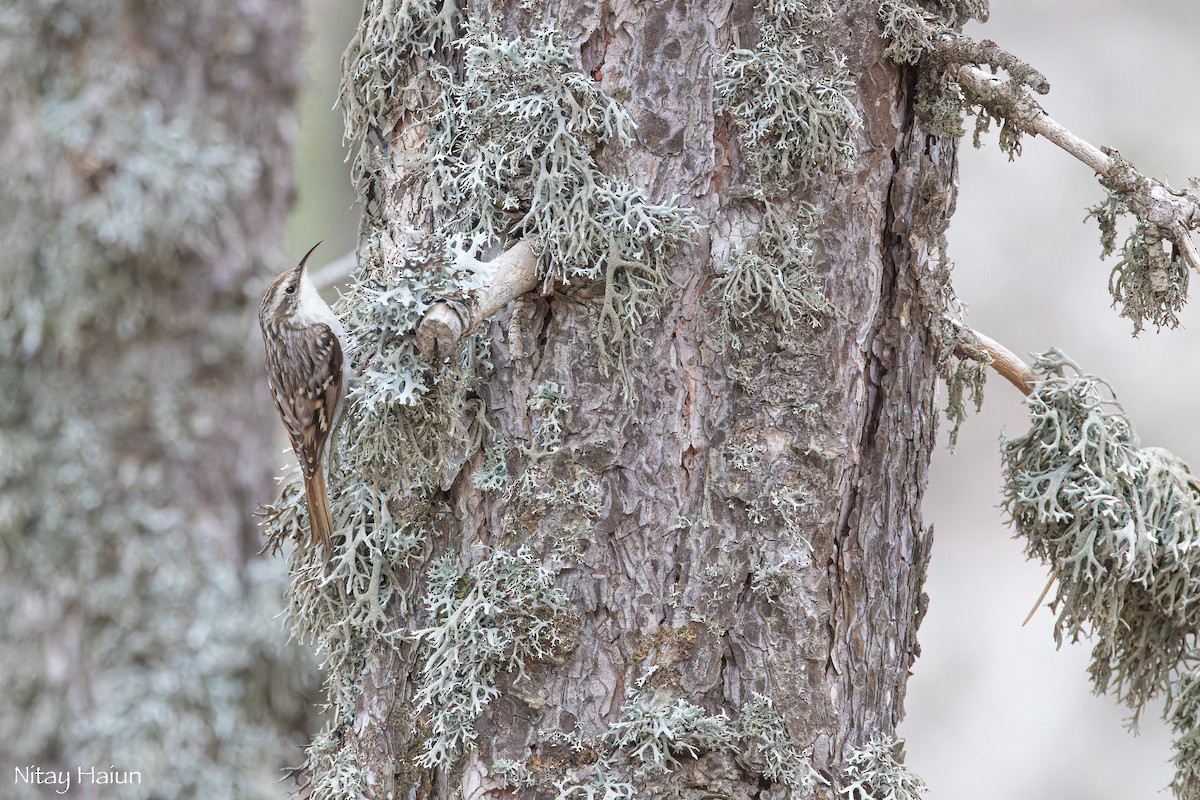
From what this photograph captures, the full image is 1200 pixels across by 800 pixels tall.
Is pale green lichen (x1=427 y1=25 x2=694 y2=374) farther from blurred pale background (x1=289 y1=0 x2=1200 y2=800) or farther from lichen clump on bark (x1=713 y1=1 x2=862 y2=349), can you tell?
blurred pale background (x1=289 y1=0 x2=1200 y2=800)

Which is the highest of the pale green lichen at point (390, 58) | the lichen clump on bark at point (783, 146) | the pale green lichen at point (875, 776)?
the pale green lichen at point (390, 58)

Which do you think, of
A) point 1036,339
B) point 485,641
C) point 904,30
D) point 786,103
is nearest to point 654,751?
point 485,641

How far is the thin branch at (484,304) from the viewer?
1103 millimetres

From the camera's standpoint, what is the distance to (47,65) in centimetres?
265

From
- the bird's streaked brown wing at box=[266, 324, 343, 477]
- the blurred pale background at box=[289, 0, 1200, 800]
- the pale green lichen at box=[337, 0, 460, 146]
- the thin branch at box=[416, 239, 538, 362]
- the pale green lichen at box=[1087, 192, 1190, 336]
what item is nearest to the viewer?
the thin branch at box=[416, 239, 538, 362]

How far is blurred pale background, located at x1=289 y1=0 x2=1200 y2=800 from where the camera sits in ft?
13.8

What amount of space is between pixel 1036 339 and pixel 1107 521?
3482mm

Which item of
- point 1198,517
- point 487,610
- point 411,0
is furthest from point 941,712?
point 411,0

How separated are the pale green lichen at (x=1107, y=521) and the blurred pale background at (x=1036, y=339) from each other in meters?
2.84

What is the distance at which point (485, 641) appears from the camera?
48.6 inches

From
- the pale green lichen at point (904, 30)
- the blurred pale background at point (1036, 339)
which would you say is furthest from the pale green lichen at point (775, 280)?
the blurred pale background at point (1036, 339)

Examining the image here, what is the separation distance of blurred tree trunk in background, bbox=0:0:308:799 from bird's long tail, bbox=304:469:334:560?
1.57 metres

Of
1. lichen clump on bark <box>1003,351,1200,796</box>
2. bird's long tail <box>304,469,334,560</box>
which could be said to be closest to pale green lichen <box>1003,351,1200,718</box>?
lichen clump on bark <box>1003,351,1200,796</box>

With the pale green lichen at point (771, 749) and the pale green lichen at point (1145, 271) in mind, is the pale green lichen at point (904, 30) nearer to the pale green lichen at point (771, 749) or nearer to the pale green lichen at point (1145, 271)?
the pale green lichen at point (1145, 271)
